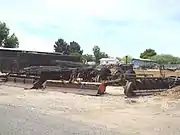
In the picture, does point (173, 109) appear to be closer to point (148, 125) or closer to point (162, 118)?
point (162, 118)

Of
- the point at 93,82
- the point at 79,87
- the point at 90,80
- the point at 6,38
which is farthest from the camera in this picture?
the point at 6,38

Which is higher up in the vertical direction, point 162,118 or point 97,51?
point 97,51

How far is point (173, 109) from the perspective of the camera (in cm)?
1448

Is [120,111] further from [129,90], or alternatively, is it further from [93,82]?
[93,82]

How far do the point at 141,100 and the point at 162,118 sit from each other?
5181 millimetres

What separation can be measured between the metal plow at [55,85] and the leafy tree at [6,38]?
74.4 meters

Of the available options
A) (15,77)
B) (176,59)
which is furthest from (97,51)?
(15,77)

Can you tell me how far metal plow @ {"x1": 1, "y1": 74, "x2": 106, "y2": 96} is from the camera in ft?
66.8

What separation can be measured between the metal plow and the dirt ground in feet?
2.79

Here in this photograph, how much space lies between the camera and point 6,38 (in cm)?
10344

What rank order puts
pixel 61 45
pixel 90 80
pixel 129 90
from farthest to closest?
pixel 61 45
pixel 90 80
pixel 129 90

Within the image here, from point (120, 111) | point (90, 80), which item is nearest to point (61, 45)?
point (90, 80)

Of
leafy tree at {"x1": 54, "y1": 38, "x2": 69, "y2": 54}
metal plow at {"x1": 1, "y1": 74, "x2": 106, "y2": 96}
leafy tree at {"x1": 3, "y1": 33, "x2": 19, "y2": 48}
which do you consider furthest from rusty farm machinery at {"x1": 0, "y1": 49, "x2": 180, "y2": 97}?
leafy tree at {"x1": 54, "y1": 38, "x2": 69, "y2": 54}

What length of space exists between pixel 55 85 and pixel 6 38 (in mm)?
82773
